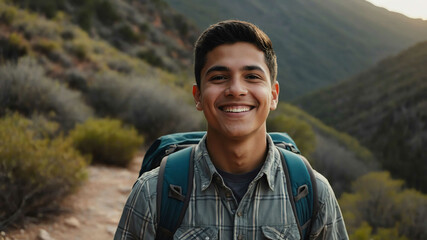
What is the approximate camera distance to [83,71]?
41.4 feet

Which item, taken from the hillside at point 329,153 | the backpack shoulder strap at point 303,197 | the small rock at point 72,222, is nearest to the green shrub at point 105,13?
the hillside at point 329,153

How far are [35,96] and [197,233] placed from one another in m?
7.61

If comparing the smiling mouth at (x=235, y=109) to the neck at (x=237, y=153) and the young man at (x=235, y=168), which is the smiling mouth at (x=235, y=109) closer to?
the young man at (x=235, y=168)

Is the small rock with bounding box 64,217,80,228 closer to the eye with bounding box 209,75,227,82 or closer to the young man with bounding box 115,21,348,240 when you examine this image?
the young man with bounding box 115,21,348,240

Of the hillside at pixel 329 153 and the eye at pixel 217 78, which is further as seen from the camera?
the hillside at pixel 329 153

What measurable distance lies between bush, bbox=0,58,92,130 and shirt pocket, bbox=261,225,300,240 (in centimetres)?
698

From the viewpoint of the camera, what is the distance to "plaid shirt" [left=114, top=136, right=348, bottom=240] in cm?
154

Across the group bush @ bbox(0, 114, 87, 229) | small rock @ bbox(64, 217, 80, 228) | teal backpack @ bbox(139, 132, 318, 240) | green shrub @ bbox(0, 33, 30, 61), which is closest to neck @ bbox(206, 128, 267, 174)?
teal backpack @ bbox(139, 132, 318, 240)

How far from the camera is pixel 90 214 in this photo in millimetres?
4938

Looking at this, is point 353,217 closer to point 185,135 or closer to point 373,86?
point 185,135

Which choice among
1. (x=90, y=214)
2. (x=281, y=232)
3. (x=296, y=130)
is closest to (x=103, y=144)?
(x=90, y=214)

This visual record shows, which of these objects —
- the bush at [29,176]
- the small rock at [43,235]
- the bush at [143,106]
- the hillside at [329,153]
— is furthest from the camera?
the hillside at [329,153]

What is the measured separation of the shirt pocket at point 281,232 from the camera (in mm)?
1518

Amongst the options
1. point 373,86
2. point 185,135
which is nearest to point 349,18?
point 373,86
